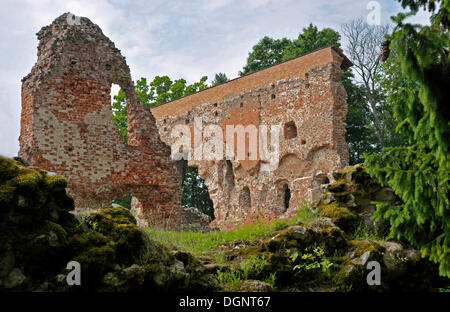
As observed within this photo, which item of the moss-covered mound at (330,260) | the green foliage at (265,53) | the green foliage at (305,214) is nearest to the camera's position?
the moss-covered mound at (330,260)

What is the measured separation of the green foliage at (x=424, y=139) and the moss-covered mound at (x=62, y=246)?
2.88 m

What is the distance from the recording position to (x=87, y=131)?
39.6 feet

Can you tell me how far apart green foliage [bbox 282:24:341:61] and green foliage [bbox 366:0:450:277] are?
2197 cm

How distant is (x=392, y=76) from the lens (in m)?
23.7

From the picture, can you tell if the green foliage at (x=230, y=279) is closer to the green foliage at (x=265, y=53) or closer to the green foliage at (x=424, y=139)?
the green foliage at (x=424, y=139)

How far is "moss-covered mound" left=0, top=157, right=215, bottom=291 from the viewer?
15.6 ft

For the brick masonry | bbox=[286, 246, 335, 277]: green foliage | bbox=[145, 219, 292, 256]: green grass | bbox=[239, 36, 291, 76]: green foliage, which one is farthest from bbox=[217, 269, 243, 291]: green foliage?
bbox=[239, 36, 291, 76]: green foliage

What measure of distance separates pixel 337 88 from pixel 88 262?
15.9 meters

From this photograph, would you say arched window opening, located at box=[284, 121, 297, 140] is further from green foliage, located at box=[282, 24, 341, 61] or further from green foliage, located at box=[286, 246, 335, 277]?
green foliage, located at box=[286, 246, 335, 277]

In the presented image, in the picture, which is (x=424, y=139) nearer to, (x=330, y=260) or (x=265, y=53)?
(x=330, y=260)

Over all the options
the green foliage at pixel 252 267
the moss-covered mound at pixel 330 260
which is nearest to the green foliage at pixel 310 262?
the moss-covered mound at pixel 330 260

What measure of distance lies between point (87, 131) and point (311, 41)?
1934cm

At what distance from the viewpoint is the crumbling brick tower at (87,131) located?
11602 millimetres

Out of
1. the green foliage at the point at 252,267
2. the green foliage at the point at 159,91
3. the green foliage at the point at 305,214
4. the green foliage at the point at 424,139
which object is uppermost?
the green foliage at the point at 159,91
